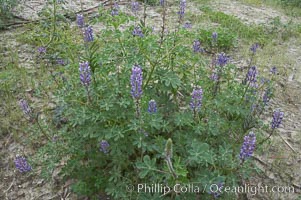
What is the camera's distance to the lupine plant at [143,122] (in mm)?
1789

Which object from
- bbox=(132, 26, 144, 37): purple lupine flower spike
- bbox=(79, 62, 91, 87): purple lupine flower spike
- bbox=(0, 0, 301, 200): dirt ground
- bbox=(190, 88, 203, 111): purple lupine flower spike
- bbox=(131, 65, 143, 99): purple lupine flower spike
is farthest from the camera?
bbox=(0, 0, 301, 200): dirt ground

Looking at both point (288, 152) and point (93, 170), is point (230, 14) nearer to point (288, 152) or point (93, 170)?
point (288, 152)

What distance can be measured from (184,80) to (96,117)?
720mm

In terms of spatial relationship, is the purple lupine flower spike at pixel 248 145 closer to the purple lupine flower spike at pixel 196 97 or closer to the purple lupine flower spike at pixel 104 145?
the purple lupine flower spike at pixel 196 97

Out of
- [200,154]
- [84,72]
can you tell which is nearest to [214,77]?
[200,154]

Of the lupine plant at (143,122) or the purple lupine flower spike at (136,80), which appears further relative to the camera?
the lupine plant at (143,122)

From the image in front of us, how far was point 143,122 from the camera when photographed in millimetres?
1790

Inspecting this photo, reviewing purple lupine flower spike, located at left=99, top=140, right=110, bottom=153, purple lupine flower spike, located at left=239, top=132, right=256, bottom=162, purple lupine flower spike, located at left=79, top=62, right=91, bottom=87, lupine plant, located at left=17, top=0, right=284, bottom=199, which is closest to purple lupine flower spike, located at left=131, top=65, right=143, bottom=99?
lupine plant, located at left=17, top=0, right=284, bottom=199

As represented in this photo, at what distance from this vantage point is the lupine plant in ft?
5.87

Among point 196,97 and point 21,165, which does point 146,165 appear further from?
point 21,165

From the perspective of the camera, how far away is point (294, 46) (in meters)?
4.61

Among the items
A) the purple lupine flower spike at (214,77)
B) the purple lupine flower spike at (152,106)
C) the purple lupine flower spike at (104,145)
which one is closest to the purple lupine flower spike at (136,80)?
the purple lupine flower spike at (152,106)

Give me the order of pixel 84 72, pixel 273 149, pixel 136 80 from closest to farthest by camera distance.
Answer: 1. pixel 136 80
2. pixel 84 72
3. pixel 273 149

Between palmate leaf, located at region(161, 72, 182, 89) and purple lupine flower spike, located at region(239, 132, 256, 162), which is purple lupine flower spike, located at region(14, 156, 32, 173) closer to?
palmate leaf, located at region(161, 72, 182, 89)
